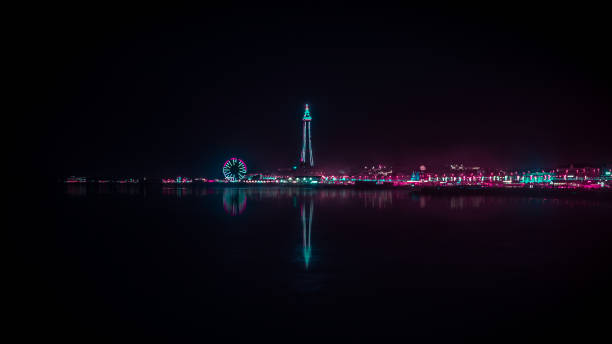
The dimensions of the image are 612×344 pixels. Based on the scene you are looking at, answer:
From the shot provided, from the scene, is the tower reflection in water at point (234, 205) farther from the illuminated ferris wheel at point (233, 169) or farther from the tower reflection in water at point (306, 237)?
the illuminated ferris wheel at point (233, 169)

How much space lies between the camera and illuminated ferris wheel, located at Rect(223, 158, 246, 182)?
369 ft

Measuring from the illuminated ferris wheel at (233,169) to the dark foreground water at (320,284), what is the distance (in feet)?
322

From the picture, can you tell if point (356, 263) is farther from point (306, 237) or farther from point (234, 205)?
point (234, 205)

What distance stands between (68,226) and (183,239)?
7052 mm

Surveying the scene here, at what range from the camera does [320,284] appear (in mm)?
7836

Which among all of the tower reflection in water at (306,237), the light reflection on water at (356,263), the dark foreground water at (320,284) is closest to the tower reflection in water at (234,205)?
the tower reflection in water at (306,237)

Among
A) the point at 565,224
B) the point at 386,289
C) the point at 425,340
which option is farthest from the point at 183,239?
the point at 565,224

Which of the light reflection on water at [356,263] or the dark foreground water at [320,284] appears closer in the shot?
the dark foreground water at [320,284]

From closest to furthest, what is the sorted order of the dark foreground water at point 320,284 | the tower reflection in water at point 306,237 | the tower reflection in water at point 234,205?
the dark foreground water at point 320,284
the tower reflection in water at point 306,237
the tower reflection in water at point 234,205

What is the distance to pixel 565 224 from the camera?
17.0m

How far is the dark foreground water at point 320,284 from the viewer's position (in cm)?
581

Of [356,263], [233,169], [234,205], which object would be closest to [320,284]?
[356,263]

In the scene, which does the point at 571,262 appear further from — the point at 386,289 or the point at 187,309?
the point at 187,309

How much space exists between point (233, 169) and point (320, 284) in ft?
355
